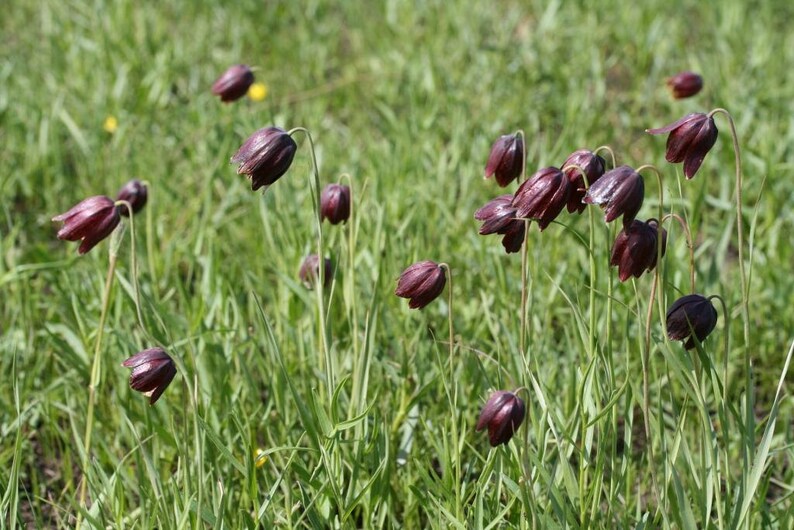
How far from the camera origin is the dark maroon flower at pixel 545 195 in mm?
1576

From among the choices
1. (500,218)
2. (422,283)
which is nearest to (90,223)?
(422,283)

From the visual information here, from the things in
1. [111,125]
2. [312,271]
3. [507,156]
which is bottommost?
[111,125]

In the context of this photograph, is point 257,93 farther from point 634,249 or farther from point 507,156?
point 634,249

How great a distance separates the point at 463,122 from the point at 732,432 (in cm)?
163

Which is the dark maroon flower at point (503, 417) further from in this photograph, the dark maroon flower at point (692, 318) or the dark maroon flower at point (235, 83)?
Result: the dark maroon flower at point (235, 83)

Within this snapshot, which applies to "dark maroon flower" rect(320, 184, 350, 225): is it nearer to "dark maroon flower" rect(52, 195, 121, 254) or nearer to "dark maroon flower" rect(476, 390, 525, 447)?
"dark maroon flower" rect(52, 195, 121, 254)

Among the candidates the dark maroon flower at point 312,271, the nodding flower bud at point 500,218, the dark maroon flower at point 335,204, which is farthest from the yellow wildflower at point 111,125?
the nodding flower bud at point 500,218

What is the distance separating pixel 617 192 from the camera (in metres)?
1.52

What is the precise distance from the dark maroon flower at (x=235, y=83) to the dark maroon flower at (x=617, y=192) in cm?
141

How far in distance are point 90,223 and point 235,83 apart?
3.09 ft

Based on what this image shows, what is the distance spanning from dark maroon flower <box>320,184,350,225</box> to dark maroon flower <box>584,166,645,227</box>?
0.75 meters

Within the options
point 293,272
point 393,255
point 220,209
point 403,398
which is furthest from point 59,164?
point 403,398

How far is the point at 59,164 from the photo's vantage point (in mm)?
3469

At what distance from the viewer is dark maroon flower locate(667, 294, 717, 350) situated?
5.44ft
